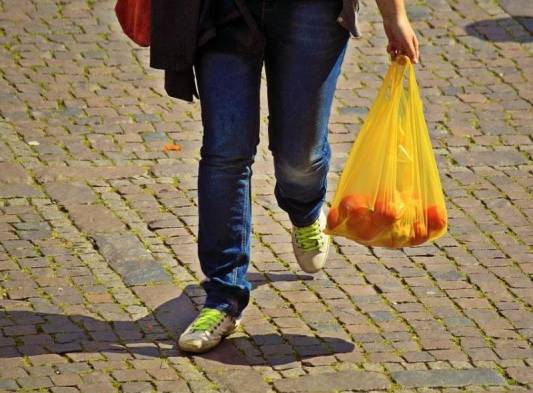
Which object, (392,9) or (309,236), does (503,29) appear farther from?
(392,9)

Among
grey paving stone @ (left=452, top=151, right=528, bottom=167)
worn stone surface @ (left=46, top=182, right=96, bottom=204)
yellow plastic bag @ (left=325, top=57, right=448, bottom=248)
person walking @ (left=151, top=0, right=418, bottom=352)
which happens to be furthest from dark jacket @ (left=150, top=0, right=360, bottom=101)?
grey paving stone @ (left=452, top=151, right=528, bottom=167)

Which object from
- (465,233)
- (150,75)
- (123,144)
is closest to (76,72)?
(150,75)

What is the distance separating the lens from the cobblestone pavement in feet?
15.8

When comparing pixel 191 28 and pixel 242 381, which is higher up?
pixel 191 28

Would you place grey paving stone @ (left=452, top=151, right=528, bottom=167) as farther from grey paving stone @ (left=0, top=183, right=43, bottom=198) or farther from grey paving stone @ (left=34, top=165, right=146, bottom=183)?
grey paving stone @ (left=0, top=183, right=43, bottom=198)

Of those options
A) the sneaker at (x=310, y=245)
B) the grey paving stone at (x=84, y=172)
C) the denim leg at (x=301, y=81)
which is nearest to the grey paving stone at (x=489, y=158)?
the sneaker at (x=310, y=245)

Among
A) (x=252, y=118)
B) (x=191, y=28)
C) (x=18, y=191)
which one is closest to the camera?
(x=191, y=28)

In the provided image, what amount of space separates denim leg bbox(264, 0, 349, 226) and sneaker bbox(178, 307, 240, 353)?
55cm

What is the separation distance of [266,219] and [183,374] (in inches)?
54.7

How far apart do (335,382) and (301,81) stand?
Result: 1026 mm

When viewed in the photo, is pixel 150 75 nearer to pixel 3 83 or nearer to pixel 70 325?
pixel 3 83

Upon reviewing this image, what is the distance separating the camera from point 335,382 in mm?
4711

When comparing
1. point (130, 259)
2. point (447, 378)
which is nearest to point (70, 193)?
Answer: point (130, 259)

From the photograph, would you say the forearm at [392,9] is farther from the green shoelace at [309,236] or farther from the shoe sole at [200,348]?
the shoe sole at [200,348]
